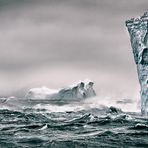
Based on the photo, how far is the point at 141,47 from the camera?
10594cm

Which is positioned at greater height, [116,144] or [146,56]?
[146,56]

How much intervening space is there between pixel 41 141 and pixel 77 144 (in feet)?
10.7

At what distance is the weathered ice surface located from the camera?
105 metres

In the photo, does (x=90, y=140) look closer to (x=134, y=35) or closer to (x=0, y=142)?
(x=0, y=142)

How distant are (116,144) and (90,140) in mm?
3191

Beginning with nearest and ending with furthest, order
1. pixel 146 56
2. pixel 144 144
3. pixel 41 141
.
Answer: pixel 144 144 < pixel 41 141 < pixel 146 56

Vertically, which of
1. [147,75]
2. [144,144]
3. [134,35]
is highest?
[134,35]

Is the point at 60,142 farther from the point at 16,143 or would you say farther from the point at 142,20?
the point at 142,20

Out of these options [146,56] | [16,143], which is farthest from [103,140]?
[146,56]

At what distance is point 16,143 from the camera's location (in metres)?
29.7

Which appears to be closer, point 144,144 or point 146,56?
point 144,144

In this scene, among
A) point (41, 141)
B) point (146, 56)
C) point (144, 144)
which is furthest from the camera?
point (146, 56)

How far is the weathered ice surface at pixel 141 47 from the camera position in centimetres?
10538

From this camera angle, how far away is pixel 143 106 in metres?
109
